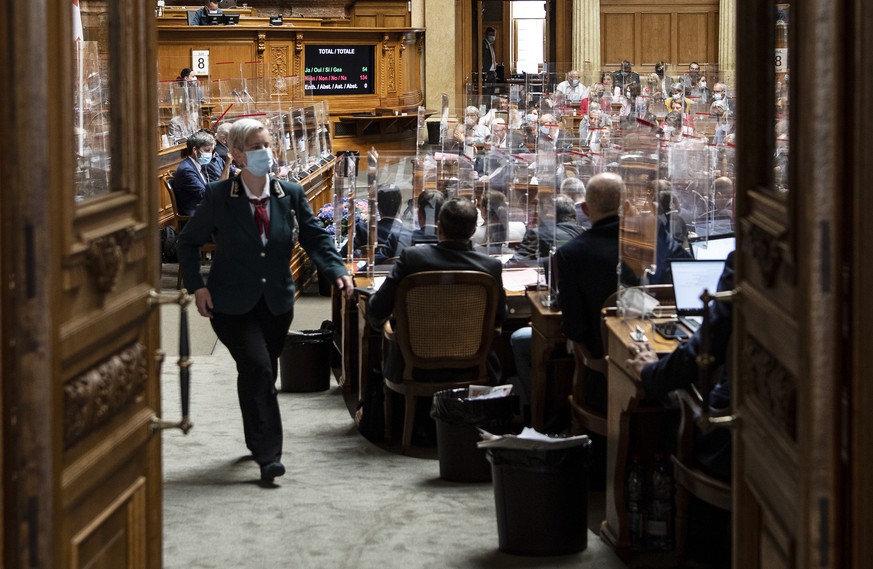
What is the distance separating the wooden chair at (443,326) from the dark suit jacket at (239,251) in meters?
0.41

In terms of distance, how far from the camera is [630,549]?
13.7ft

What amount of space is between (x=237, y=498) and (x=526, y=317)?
1.56m

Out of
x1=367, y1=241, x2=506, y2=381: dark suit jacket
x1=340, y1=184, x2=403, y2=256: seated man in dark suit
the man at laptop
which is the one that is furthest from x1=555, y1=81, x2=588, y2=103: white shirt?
x1=367, y1=241, x2=506, y2=381: dark suit jacket

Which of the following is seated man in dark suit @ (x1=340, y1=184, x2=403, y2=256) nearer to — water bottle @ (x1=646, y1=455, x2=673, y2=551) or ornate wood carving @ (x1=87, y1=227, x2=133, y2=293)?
water bottle @ (x1=646, y1=455, x2=673, y2=551)

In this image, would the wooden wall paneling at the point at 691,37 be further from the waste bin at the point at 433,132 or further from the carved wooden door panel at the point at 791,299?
the carved wooden door panel at the point at 791,299

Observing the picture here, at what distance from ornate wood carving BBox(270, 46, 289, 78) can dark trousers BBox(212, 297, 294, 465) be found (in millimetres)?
13060

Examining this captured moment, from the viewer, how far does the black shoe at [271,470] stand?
16.5 feet

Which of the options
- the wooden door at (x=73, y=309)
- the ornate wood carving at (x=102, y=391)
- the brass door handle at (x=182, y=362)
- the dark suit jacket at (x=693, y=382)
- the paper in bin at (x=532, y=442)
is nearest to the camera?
the wooden door at (x=73, y=309)

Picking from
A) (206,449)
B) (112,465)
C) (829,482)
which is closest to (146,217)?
(112,465)

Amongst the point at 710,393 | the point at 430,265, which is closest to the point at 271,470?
the point at 430,265

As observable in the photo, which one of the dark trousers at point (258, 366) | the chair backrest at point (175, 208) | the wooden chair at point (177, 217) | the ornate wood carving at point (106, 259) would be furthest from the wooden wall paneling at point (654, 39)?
the ornate wood carving at point (106, 259)

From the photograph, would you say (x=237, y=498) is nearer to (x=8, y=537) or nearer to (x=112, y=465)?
(x=112, y=465)

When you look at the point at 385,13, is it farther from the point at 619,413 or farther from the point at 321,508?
the point at 619,413

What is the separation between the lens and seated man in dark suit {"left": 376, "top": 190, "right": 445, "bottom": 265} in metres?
6.56
